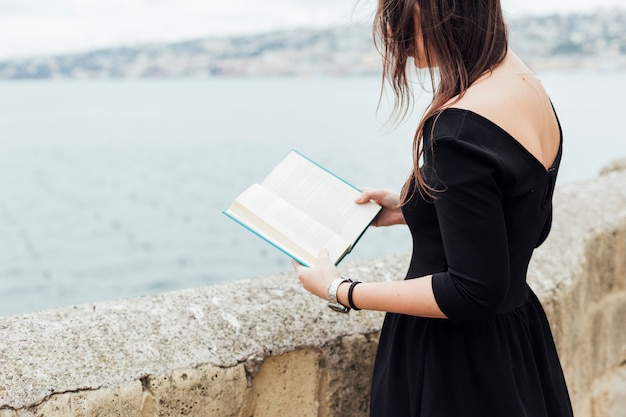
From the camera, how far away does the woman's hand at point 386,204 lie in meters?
1.81

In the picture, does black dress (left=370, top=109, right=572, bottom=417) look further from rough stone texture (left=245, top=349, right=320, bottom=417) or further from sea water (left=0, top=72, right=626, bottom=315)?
sea water (left=0, top=72, right=626, bottom=315)

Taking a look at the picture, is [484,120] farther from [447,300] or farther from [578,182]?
[578,182]

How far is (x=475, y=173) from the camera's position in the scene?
1.24m

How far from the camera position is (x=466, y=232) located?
49.1 inches

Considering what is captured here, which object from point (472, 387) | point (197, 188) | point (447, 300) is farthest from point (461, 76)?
point (197, 188)

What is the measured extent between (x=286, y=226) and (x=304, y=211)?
0.28 ft

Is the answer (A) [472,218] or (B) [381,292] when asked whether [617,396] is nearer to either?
(B) [381,292]

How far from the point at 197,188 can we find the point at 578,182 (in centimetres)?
1932

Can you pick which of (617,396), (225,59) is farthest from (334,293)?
(225,59)

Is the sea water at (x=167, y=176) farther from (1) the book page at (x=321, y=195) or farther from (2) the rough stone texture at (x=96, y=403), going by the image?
(2) the rough stone texture at (x=96, y=403)

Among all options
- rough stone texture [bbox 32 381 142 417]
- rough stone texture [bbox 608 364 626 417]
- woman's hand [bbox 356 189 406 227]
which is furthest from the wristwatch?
rough stone texture [bbox 608 364 626 417]

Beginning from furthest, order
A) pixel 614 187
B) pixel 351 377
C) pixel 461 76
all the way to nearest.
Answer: pixel 614 187 → pixel 351 377 → pixel 461 76

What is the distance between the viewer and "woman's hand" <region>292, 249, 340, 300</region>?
154 centimetres

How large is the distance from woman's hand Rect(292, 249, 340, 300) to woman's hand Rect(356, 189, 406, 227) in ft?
0.88
